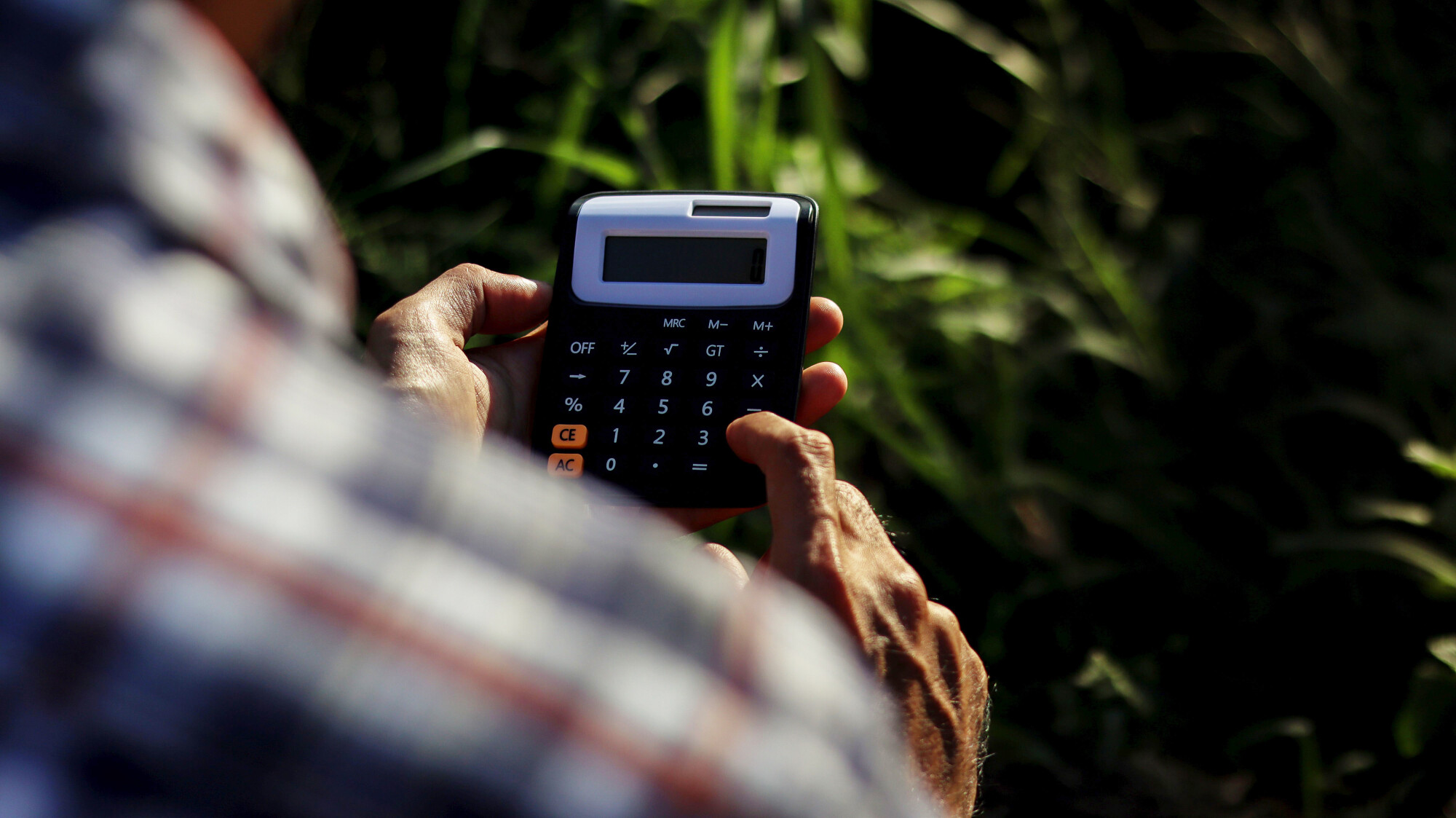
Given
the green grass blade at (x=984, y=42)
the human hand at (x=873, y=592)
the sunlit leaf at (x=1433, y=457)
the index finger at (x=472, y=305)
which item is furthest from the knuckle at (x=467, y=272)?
the sunlit leaf at (x=1433, y=457)

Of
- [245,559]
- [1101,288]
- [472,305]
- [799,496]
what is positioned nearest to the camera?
[245,559]

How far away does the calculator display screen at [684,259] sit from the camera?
0.76 m

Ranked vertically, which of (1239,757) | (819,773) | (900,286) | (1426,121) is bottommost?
(819,773)

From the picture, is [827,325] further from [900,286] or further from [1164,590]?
[1164,590]

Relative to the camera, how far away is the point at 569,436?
29.4 inches

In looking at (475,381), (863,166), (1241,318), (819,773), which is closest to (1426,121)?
(1241,318)

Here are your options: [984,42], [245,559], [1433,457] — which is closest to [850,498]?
[245,559]

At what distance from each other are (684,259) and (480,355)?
17 centimetres

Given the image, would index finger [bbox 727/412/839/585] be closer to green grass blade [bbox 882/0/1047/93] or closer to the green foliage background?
the green foliage background

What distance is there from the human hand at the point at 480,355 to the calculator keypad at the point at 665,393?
1.1 inches

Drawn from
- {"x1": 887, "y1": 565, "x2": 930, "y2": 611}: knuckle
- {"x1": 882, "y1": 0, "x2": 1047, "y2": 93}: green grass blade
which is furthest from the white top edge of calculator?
{"x1": 882, "y1": 0, "x2": 1047, "y2": 93}: green grass blade

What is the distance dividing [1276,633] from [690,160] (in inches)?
29.3

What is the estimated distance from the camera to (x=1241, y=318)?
1.12m

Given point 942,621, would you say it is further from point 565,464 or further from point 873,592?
point 565,464
